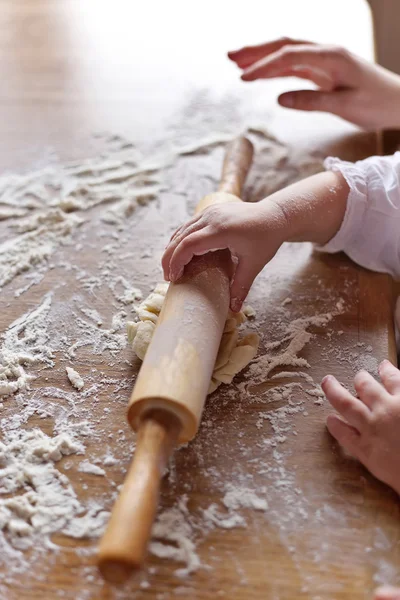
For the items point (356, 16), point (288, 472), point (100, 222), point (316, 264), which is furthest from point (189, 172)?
point (356, 16)

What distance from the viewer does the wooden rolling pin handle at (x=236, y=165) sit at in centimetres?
102

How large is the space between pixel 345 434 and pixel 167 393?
0.21 meters

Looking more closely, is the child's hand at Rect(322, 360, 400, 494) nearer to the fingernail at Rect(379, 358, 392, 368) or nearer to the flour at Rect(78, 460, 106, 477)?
the fingernail at Rect(379, 358, 392, 368)

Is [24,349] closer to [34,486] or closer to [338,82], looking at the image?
[34,486]

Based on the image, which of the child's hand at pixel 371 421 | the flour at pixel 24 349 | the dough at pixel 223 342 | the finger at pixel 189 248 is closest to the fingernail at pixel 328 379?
the child's hand at pixel 371 421

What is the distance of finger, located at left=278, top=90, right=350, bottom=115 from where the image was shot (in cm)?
120

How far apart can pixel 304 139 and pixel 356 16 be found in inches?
21.2

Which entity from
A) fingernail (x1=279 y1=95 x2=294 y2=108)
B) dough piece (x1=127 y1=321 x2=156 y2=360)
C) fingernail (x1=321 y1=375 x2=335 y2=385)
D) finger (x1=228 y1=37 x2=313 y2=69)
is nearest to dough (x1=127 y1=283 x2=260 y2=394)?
dough piece (x1=127 y1=321 x2=156 y2=360)

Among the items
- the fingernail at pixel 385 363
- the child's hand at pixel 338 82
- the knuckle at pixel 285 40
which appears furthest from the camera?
the knuckle at pixel 285 40

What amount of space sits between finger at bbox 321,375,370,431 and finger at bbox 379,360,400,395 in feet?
0.14

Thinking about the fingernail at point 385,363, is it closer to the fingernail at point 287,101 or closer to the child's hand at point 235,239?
the child's hand at point 235,239

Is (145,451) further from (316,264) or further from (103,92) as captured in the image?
(103,92)

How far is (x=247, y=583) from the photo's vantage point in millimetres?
608

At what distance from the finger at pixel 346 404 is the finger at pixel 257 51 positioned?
79cm
